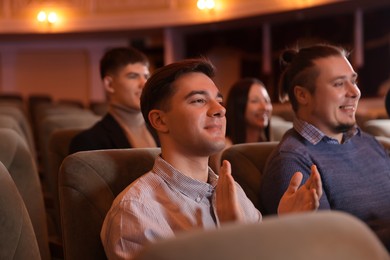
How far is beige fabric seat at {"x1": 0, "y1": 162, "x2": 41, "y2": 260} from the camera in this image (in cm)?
157

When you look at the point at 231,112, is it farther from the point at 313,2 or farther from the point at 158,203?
the point at 313,2

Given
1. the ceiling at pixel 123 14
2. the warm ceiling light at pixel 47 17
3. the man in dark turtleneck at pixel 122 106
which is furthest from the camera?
the warm ceiling light at pixel 47 17

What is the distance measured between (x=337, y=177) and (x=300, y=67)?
0.42 metres

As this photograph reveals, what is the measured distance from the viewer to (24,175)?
7.53 feet

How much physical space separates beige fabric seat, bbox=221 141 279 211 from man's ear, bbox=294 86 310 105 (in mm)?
Answer: 225

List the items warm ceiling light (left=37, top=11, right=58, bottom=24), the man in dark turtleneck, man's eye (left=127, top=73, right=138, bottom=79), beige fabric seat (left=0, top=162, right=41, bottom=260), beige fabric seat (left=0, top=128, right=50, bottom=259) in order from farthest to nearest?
1. warm ceiling light (left=37, top=11, right=58, bottom=24)
2. man's eye (left=127, top=73, right=138, bottom=79)
3. the man in dark turtleneck
4. beige fabric seat (left=0, top=128, right=50, bottom=259)
5. beige fabric seat (left=0, top=162, right=41, bottom=260)

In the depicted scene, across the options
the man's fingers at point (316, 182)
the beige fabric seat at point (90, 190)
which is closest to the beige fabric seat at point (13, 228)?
the beige fabric seat at point (90, 190)

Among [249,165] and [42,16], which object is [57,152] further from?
[42,16]

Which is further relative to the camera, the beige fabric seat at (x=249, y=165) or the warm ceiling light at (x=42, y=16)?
the warm ceiling light at (x=42, y=16)

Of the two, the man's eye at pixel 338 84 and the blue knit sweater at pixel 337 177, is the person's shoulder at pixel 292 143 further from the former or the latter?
the man's eye at pixel 338 84

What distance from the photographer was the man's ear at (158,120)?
171 centimetres

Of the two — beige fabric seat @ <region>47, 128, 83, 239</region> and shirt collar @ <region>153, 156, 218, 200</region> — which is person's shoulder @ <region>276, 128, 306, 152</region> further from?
beige fabric seat @ <region>47, 128, 83, 239</region>

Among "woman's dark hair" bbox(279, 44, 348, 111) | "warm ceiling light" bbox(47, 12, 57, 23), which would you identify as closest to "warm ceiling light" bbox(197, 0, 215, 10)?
"warm ceiling light" bbox(47, 12, 57, 23)

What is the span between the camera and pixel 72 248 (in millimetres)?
1719
